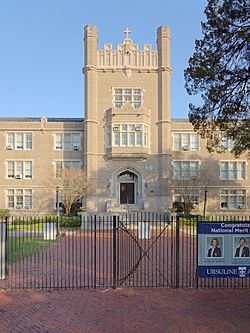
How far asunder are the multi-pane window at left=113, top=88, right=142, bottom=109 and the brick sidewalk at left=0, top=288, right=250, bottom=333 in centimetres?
3008

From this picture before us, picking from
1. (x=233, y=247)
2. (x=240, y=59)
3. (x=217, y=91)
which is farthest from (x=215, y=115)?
(x=233, y=247)

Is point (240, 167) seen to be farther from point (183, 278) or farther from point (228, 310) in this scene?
point (228, 310)

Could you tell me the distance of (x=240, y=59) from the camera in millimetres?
9930

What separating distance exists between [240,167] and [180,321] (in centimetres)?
3467

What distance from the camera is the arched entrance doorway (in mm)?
37719

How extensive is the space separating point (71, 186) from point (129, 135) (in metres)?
8.44

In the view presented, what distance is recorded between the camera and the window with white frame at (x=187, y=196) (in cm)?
3632

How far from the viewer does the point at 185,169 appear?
3891 centimetres

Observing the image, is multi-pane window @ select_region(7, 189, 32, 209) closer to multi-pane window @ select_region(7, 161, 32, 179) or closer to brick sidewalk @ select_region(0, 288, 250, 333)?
multi-pane window @ select_region(7, 161, 32, 179)

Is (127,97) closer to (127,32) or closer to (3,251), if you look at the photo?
(127,32)

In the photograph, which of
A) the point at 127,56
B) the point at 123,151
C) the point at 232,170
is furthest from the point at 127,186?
the point at 127,56

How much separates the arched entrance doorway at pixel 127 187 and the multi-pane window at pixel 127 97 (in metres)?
7.82

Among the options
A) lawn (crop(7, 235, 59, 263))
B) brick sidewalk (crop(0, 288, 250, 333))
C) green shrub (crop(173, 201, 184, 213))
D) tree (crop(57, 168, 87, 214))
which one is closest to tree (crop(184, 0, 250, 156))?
brick sidewalk (crop(0, 288, 250, 333))

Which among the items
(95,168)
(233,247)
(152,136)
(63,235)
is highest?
(152,136)
